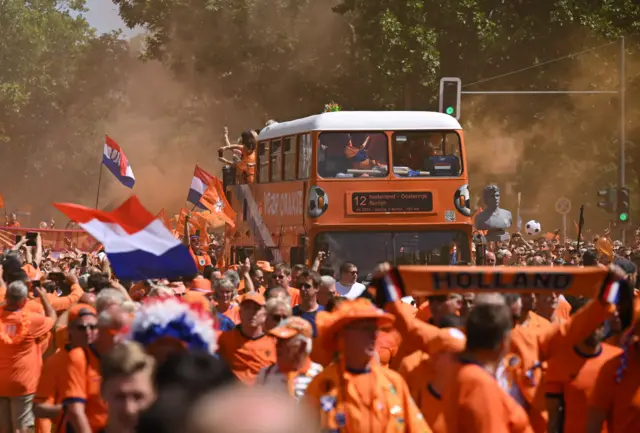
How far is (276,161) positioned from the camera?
869 inches

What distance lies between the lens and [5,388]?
1130cm

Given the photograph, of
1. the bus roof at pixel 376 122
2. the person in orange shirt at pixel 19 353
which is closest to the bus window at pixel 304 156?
the bus roof at pixel 376 122

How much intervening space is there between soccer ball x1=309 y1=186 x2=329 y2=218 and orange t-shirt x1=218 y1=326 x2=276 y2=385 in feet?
37.3

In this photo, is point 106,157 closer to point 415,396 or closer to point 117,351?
point 415,396

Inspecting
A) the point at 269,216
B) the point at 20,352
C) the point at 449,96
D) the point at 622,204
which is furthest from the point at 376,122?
the point at 20,352

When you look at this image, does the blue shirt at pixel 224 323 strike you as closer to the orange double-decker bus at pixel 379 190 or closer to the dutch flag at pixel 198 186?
the orange double-decker bus at pixel 379 190

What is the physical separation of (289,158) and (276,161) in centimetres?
75

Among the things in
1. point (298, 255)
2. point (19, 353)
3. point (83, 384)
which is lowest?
point (19, 353)

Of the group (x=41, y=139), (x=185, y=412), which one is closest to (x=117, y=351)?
(x=185, y=412)

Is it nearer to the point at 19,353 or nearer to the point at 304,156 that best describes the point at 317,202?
the point at 304,156

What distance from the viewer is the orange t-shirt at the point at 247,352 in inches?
336

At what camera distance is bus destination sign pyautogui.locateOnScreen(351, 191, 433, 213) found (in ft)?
66.1

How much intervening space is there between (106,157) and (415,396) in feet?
62.3

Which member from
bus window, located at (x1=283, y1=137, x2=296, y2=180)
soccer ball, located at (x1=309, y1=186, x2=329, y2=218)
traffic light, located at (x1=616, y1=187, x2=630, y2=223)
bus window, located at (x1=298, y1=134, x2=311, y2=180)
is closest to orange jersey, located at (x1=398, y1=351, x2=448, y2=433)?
soccer ball, located at (x1=309, y1=186, x2=329, y2=218)
